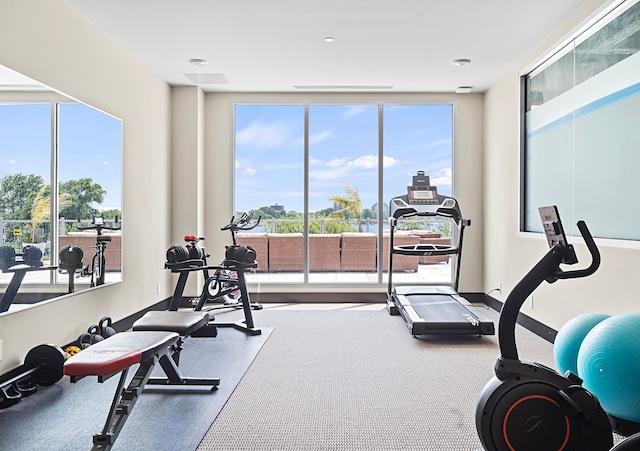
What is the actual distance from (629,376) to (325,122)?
4.98 meters

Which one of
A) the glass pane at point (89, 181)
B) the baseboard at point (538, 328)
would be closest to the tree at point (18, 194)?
the glass pane at point (89, 181)

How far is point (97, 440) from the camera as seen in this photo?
2.16 m

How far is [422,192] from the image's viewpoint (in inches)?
228

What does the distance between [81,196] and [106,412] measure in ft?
6.08

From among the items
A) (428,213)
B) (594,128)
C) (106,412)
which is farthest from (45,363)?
(594,128)

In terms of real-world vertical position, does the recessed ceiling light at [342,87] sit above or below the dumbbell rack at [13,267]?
above

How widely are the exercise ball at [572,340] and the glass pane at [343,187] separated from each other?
3773 millimetres

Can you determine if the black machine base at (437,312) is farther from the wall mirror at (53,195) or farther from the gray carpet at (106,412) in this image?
the wall mirror at (53,195)

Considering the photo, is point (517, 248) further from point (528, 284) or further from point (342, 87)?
point (528, 284)

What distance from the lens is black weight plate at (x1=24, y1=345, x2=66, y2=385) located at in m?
3.12

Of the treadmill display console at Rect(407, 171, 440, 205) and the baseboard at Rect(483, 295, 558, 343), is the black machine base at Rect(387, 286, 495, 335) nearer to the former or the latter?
the baseboard at Rect(483, 295, 558, 343)

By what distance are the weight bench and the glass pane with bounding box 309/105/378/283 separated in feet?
11.5

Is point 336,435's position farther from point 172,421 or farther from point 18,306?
point 18,306

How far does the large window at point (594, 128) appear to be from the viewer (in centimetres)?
322
